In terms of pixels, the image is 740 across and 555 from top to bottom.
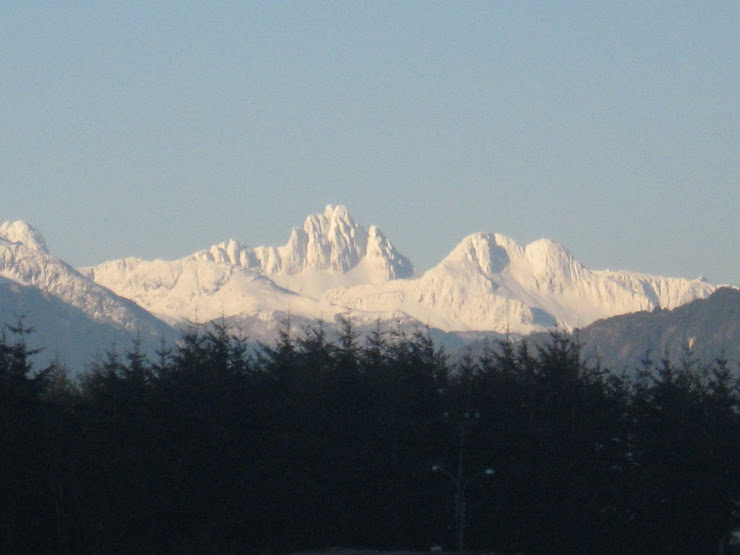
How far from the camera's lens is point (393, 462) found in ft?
253

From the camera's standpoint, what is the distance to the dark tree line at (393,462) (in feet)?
236

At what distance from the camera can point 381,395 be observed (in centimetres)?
8019

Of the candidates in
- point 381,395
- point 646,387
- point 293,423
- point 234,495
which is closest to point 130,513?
point 234,495

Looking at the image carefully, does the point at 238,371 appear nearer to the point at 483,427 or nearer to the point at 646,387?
the point at 483,427

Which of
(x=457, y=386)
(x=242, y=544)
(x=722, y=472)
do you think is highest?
(x=457, y=386)

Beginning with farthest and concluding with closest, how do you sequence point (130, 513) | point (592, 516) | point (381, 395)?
point (381, 395) → point (592, 516) → point (130, 513)

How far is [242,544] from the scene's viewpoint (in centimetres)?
7406

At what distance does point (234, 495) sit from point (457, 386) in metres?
16.9

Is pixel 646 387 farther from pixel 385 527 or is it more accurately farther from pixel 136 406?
pixel 136 406

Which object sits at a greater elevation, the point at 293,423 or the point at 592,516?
the point at 293,423

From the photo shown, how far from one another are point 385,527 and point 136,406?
1570 centimetres

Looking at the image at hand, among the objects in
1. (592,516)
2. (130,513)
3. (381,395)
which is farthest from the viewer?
(381,395)

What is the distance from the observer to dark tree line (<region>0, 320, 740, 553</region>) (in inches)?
2835

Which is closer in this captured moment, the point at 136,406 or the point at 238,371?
the point at 136,406
